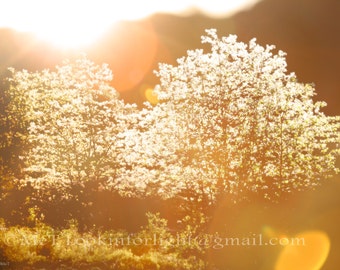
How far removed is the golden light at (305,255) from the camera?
13.7 m

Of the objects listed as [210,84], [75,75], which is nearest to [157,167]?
[210,84]

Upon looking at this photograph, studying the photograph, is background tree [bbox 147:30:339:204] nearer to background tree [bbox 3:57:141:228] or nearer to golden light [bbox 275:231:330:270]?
golden light [bbox 275:231:330:270]

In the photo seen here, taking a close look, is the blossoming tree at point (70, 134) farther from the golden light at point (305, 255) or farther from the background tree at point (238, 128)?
the golden light at point (305, 255)

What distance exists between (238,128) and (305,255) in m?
4.98

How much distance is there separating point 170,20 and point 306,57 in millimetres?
17620

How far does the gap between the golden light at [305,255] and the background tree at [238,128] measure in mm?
1912

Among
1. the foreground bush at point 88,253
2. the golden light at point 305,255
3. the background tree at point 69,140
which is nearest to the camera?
the foreground bush at point 88,253

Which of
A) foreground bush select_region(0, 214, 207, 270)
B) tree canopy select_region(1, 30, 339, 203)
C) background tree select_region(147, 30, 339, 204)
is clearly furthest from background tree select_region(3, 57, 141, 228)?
background tree select_region(147, 30, 339, 204)

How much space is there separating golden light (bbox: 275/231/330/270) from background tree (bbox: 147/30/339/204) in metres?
1.91

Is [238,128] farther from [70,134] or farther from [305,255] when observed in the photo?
[70,134]

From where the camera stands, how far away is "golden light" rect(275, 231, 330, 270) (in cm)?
1373

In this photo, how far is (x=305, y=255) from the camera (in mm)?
14070

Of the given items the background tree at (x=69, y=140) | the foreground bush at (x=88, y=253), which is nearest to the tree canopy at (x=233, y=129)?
the foreground bush at (x=88, y=253)

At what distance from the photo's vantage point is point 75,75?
19.3 m
